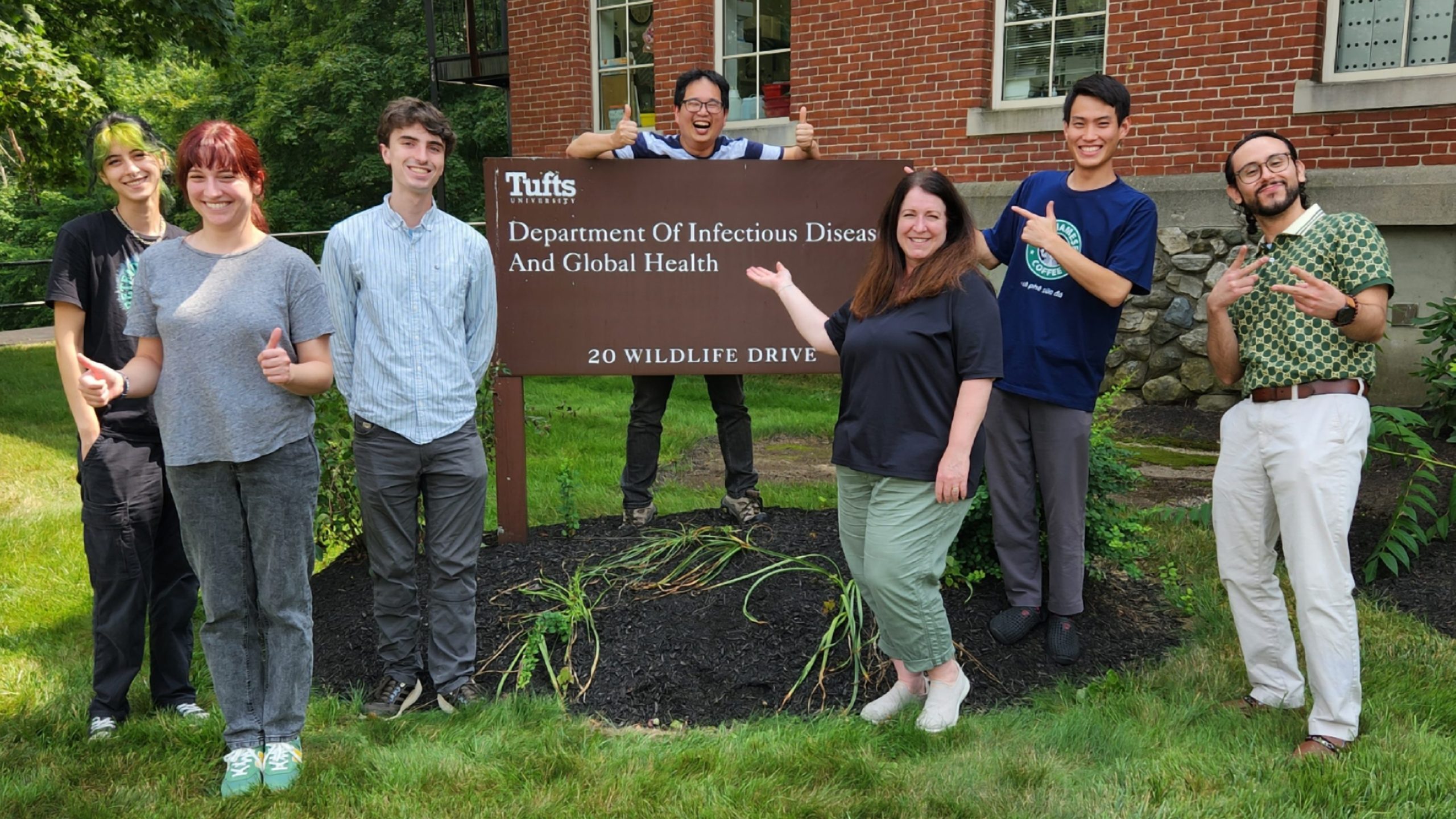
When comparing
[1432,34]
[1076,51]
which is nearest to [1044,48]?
[1076,51]

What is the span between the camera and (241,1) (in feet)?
97.1

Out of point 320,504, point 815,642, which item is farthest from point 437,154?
point 815,642

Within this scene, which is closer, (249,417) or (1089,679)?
(249,417)

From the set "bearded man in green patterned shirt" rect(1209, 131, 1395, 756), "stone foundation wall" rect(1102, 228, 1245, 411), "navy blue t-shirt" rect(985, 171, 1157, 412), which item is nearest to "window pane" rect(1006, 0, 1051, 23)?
"stone foundation wall" rect(1102, 228, 1245, 411)

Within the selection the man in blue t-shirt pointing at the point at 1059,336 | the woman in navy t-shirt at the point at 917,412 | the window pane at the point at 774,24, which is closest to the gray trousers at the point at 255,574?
the woman in navy t-shirt at the point at 917,412

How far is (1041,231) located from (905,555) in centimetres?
119

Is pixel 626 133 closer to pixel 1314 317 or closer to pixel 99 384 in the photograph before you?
pixel 99 384

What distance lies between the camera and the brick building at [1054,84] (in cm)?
745

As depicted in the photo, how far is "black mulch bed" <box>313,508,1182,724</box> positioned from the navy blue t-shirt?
36.5 inches

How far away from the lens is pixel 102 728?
3.49 metres

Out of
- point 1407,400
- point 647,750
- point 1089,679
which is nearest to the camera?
point 647,750

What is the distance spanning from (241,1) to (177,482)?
1223 inches

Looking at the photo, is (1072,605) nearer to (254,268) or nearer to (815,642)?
(815,642)

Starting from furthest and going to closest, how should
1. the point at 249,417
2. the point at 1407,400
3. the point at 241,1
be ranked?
the point at 241,1, the point at 1407,400, the point at 249,417
